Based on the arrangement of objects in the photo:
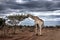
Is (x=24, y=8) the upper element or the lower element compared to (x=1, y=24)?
upper

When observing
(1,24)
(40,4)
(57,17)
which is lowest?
(1,24)

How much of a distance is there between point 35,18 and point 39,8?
34.5 inches

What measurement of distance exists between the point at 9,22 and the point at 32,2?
901 cm

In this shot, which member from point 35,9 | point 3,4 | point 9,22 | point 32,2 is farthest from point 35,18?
point 9,22

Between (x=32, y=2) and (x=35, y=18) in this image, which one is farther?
(x=35, y=18)

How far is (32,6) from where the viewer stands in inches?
683

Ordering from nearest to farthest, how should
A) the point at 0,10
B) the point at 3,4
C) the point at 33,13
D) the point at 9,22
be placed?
the point at 3,4 < the point at 0,10 < the point at 33,13 < the point at 9,22

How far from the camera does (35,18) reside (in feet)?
58.1

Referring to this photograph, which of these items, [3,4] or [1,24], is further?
[1,24]

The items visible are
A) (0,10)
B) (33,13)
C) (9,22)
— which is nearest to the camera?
(0,10)

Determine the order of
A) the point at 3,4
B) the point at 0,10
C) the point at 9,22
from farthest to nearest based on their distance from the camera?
the point at 9,22
the point at 0,10
the point at 3,4

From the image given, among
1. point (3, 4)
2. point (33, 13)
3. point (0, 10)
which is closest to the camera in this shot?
point (3, 4)

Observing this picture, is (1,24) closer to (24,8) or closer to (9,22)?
(9,22)

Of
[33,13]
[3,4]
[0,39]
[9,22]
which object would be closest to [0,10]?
[3,4]
